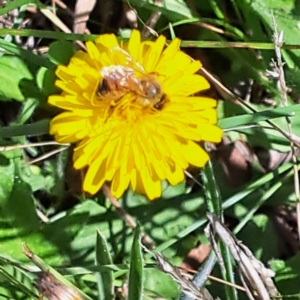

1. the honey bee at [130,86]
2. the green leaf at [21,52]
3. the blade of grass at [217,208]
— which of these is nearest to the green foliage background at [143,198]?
the green leaf at [21,52]

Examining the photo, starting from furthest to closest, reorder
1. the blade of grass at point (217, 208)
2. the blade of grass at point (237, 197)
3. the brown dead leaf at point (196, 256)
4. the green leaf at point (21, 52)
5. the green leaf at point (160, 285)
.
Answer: the brown dead leaf at point (196, 256), the green leaf at point (160, 285), the blade of grass at point (237, 197), the green leaf at point (21, 52), the blade of grass at point (217, 208)

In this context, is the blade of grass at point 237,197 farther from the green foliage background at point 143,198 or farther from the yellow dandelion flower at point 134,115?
the yellow dandelion flower at point 134,115

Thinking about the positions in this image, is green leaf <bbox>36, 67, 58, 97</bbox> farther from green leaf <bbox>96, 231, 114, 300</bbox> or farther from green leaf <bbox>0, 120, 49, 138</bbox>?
green leaf <bbox>96, 231, 114, 300</bbox>

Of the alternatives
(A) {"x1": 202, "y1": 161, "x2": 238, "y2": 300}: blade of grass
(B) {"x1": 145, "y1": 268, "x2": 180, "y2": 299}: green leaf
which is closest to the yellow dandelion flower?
(A) {"x1": 202, "y1": 161, "x2": 238, "y2": 300}: blade of grass

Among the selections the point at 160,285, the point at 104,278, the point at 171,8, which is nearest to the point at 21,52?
the point at 171,8

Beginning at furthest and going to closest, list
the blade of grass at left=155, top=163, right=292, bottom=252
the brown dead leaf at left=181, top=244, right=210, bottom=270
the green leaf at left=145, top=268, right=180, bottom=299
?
the brown dead leaf at left=181, top=244, right=210, bottom=270
the green leaf at left=145, top=268, right=180, bottom=299
the blade of grass at left=155, top=163, right=292, bottom=252
